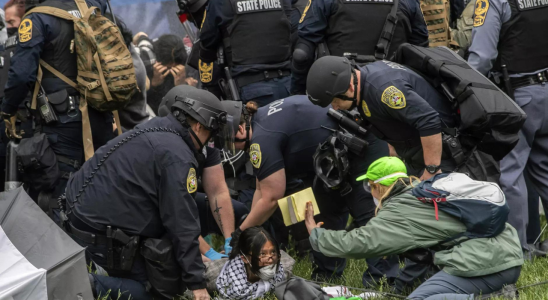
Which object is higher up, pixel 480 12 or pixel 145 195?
pixel 480 12

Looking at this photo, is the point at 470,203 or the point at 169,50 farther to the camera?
the point at 169,50

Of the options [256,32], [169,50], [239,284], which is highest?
[256,32]

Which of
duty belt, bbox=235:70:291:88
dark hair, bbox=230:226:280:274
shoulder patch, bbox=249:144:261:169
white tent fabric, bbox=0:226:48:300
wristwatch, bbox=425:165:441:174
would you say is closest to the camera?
white tent fabric, bbox=0:226:48:300

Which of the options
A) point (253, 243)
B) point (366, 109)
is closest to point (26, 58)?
point (253, 243)

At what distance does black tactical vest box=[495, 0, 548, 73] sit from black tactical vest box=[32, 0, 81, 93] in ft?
11.2

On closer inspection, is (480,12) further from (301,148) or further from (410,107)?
(301,148)

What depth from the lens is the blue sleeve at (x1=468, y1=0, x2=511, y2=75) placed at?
581cm

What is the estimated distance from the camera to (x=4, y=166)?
705 cm

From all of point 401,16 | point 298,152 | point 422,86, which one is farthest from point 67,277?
point 401,16

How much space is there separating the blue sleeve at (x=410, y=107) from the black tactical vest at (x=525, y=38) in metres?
1.44

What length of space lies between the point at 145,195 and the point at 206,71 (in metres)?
2.56

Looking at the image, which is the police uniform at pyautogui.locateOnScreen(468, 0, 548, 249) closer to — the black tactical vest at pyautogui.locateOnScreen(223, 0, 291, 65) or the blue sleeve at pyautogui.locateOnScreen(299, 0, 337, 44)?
the blue sleeve at pyautogui.locateOnScreen(299, 0, 337, 44)

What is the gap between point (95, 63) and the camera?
6.35 m

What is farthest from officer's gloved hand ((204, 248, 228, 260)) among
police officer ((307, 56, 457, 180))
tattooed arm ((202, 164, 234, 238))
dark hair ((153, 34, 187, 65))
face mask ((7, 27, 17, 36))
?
dark hair ((153, 34, 187, 65))
